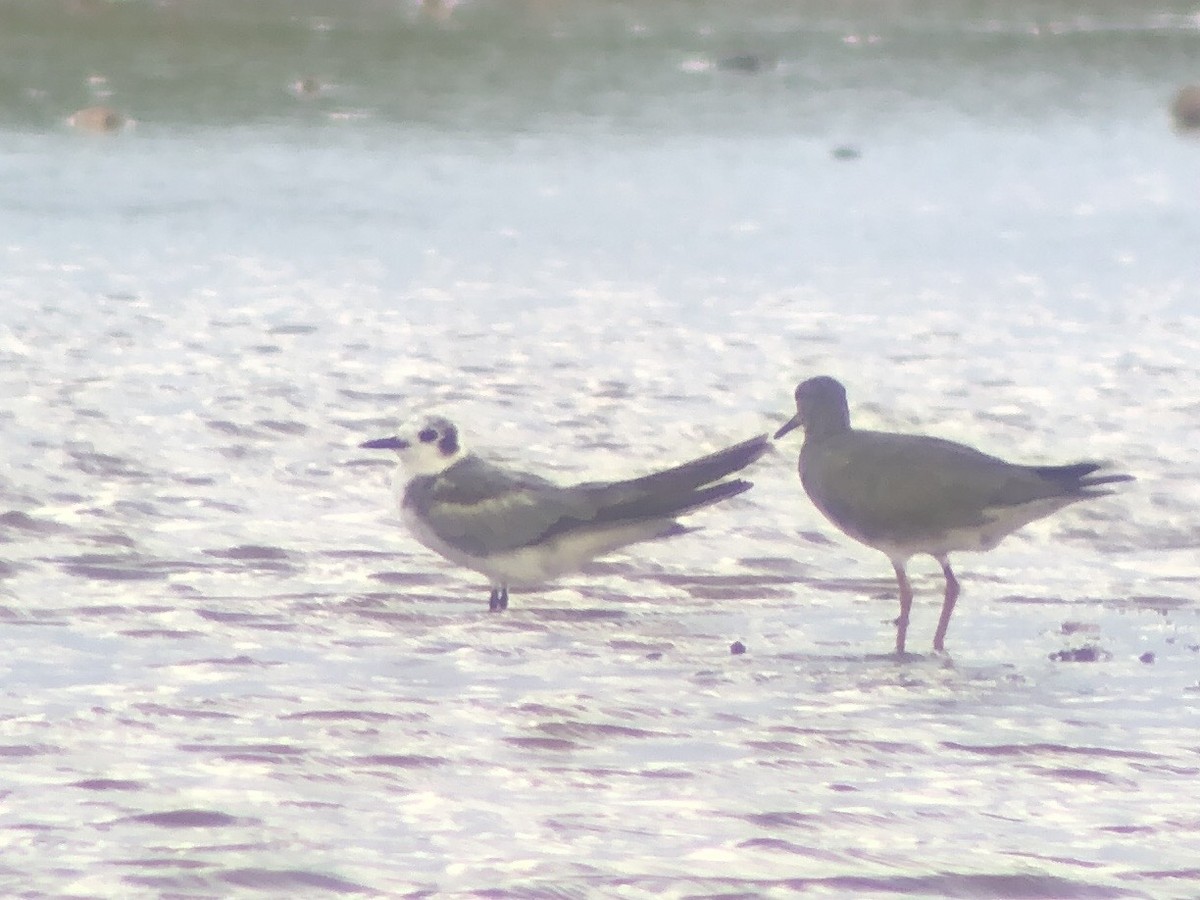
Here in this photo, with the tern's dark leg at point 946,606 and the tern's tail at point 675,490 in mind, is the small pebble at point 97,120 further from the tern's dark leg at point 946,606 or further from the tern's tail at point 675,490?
the tern's dark leg at point 946,606

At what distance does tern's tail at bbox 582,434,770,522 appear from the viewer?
942cm

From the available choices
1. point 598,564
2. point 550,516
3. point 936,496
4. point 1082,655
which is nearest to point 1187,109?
point 598,564

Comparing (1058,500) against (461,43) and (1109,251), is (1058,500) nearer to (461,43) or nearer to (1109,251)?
(1109,251)

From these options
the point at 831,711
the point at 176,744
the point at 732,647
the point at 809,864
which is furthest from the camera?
the point at 732,647

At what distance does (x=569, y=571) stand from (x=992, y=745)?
2.65m

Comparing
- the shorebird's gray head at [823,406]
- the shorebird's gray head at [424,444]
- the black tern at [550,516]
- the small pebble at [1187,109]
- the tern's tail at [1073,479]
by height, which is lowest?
the black tern at [550,516]

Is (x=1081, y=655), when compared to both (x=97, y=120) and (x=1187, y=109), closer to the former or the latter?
(x=97, y=120)

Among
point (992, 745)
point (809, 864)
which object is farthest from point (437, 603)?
point (809, 864)

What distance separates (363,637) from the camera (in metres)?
8.60

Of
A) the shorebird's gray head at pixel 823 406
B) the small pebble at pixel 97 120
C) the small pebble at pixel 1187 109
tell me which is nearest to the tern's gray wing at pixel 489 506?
the shorebird's gray head at pixel 823 406

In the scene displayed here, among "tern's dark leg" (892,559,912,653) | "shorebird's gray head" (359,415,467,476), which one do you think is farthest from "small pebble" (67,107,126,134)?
"tern's dark leg" (892,559,912,653)

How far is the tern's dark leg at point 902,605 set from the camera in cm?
849

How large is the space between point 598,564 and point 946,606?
6.18ft

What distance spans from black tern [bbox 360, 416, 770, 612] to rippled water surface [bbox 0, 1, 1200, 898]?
0.67 ft
